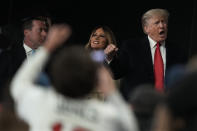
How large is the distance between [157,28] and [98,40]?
0.66m

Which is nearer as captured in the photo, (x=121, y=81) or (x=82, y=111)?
(x=82, y=111)

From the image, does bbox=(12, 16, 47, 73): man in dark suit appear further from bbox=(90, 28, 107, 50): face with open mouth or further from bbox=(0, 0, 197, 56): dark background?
bbox=(0, 0, 197, 56): dark background

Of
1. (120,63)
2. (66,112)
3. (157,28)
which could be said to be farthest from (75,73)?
(157,28)

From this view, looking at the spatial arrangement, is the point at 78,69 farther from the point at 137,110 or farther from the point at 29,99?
the point at 137,110

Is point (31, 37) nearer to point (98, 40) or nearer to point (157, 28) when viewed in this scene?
point (98, 40)

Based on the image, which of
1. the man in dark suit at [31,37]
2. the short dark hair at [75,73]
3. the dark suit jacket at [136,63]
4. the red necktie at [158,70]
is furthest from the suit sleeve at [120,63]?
the short dark hair at [75,73]

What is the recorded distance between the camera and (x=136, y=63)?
5.47 metres

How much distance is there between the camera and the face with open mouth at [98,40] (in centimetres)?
614

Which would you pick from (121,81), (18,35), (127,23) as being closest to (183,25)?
(127,23)

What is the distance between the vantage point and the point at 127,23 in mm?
7570

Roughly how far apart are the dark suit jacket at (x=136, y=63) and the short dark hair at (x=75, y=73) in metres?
2.54

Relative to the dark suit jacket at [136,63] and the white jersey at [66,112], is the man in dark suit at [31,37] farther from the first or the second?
the white jersey at [66,112]

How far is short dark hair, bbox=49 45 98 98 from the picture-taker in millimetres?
2771

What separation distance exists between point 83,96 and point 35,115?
9.2 inches
